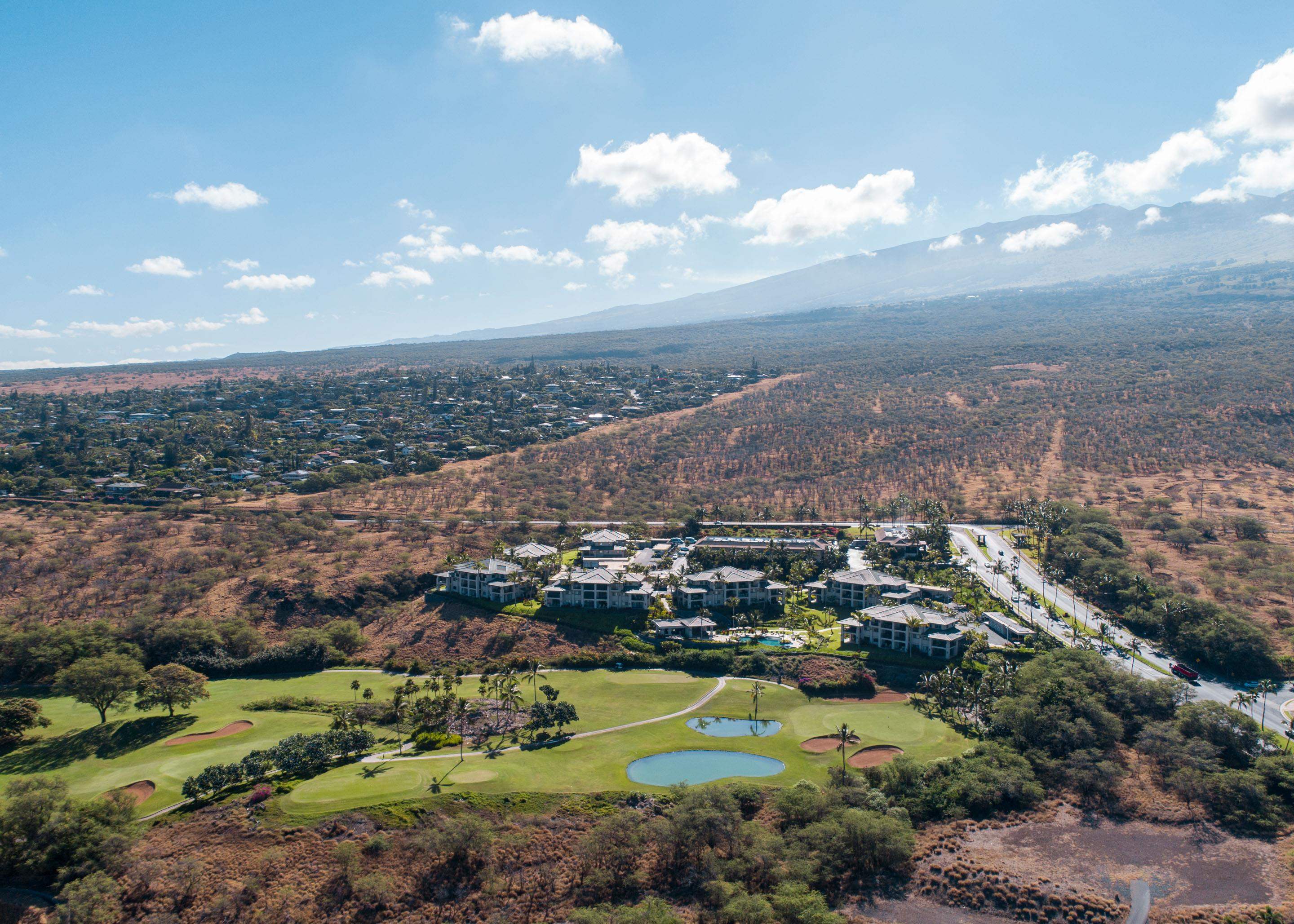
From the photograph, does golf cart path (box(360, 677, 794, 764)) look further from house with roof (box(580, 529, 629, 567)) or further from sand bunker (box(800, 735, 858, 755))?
house with roof (box(580, 529, 629, 567))

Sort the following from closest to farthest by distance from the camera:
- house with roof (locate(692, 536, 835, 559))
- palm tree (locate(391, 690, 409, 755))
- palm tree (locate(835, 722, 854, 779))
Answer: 1. palm tree (locate(835, 722, 854, 779))
2. palm tree (locate(391, 690, 409, 755))
3. house with roof (locate(692, 536, 835, 559))

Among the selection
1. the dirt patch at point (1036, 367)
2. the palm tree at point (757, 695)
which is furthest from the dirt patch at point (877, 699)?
the dirt patch at point (1036, 367)

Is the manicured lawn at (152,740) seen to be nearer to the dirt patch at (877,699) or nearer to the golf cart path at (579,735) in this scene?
the golf cart path at (579,735)

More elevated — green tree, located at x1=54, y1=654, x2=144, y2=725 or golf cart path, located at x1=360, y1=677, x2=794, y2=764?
green tree, located at x1=54, y1=654, x2=144, y2=725

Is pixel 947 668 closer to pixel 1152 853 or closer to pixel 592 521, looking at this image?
pixel 1152 853

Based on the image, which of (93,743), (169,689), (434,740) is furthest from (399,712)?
(93,743)

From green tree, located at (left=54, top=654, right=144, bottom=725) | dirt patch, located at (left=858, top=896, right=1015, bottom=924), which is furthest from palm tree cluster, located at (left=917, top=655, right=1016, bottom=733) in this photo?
green tree, located at (left=54, top=654, right=144, bottom=725)
